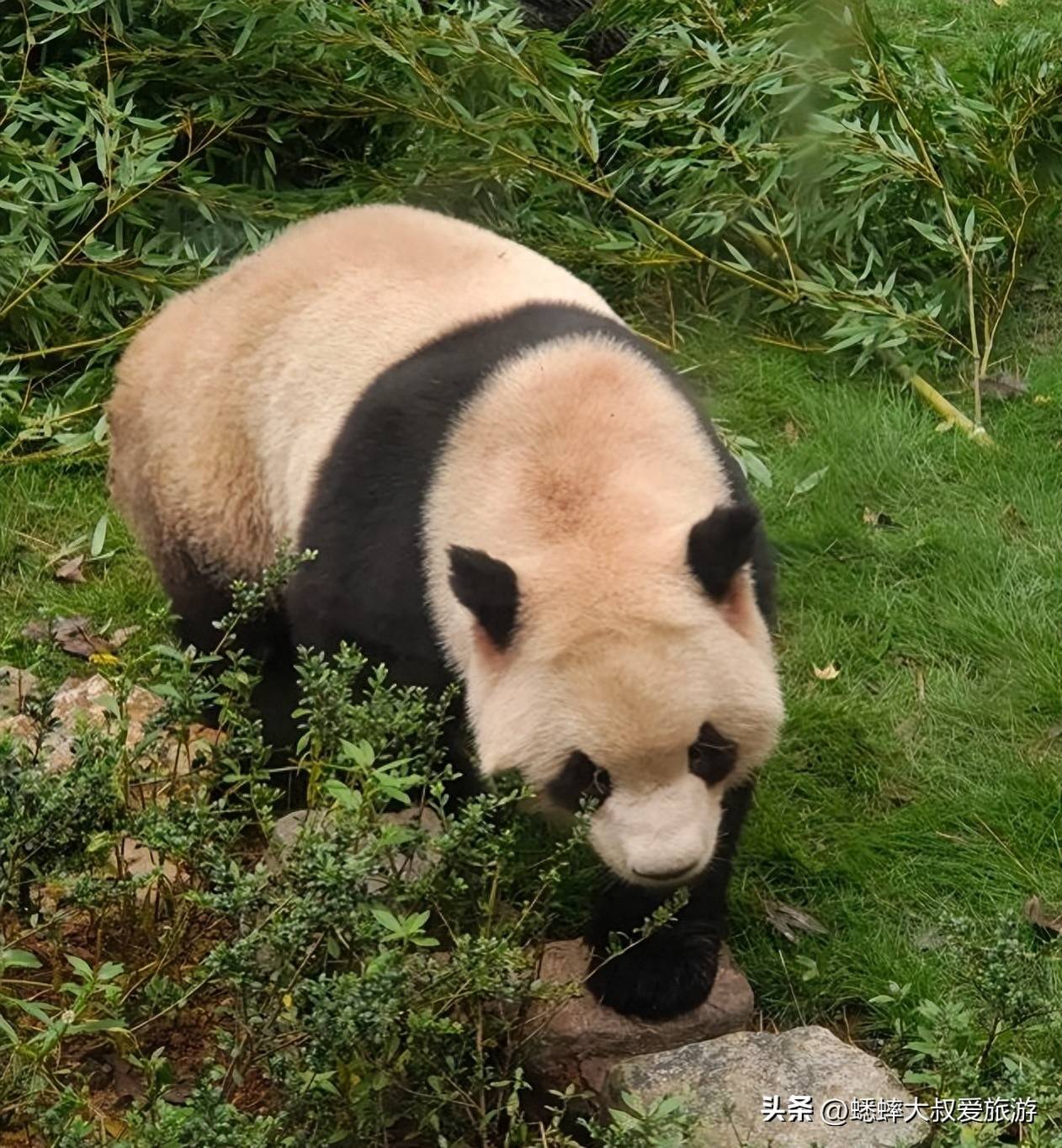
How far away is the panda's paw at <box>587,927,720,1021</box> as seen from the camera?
318 cm

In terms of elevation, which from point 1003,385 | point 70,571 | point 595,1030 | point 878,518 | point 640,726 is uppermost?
point 640,726

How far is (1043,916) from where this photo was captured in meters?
3.59

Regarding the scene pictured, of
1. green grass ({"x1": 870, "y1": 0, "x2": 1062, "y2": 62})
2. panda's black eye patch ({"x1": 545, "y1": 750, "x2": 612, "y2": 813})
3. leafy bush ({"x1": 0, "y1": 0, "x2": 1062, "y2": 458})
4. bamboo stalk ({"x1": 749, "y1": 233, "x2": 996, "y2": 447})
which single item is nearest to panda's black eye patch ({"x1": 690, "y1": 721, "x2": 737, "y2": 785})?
panda's black eye patch ({"x1": 545, "y1": 750, "x2": 612, "y2": 813})

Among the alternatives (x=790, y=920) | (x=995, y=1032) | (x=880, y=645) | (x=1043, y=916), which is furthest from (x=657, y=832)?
(x=880, y=645)

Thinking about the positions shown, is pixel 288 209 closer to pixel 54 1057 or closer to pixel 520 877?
pixel 520 877

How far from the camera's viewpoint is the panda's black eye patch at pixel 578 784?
289cm

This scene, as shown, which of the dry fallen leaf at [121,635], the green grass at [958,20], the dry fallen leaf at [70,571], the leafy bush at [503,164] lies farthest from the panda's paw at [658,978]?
the green grass at [958,20]

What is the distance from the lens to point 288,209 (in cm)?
563

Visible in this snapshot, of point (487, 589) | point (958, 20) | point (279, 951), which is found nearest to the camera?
point (279, 951)

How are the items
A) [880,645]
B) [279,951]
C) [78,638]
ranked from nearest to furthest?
1. [279,951]
2. [880,645]
3. [78,638]

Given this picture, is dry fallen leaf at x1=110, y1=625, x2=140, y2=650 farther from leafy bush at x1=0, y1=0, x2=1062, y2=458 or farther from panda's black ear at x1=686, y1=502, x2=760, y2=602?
panda's black ear at x1=686, y1=502, x2=760, y2=602

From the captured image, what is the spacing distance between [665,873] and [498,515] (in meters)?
0.78

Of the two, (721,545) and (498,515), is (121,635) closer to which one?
(498,515)

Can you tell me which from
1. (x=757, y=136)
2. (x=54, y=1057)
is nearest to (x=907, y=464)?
(x=757, y=136)
